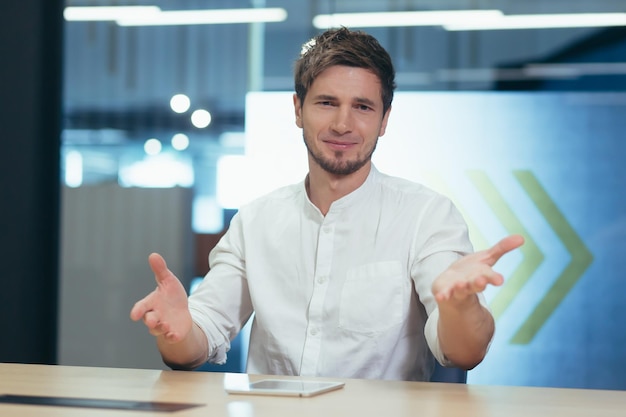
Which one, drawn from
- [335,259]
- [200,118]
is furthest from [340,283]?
[200,118]

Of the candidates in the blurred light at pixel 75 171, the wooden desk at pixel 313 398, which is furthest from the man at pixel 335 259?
the blurred light at pixel 75 171

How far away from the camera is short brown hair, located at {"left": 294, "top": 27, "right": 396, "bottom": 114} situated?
2.20 m

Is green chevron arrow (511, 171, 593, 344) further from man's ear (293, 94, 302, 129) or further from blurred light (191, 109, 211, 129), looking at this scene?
man's ear (293, 94, 302, 129)

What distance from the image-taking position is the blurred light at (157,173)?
4062 mm

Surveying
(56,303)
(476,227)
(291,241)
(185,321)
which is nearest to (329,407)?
(185,321)

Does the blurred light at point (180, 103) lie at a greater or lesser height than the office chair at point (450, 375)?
greater

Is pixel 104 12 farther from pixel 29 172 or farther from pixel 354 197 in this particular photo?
pixel 354 197

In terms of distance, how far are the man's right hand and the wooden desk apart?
10cm

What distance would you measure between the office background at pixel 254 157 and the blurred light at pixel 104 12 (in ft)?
0.10

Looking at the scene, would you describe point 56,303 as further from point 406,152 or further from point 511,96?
point 511,96

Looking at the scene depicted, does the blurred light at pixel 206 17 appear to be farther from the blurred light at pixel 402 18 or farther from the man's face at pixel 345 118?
the man's face at pixel 345 118

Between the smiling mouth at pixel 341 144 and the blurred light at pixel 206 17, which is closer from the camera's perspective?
the smiling mouth at pixel 341 144

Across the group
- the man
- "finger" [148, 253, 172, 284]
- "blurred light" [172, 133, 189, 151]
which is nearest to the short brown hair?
the man

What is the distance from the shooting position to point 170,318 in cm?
187
